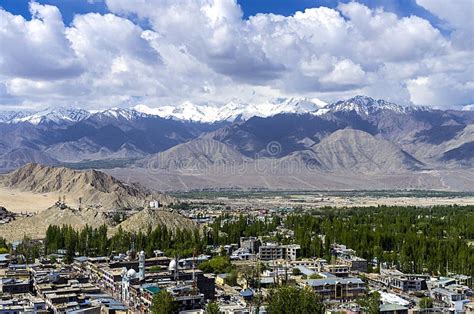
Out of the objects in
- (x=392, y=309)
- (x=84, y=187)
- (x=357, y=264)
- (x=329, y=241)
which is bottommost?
(x=392, y=309)

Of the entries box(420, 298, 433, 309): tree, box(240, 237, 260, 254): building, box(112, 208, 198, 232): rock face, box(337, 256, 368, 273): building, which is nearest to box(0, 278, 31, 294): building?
box(240, 237, 260, 254): building

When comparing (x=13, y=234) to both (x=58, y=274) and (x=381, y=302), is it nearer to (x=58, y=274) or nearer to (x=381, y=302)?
(x=58, y=274)

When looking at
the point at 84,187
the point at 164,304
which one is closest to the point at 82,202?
the point at 84,187

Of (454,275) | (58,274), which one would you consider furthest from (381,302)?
(58,274)

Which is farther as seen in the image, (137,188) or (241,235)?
(137,188)

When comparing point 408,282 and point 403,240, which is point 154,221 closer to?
point 403,240

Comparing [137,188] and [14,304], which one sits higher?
[137,188]

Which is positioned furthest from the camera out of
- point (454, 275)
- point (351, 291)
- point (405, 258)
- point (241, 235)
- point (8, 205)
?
point (8, 205)
